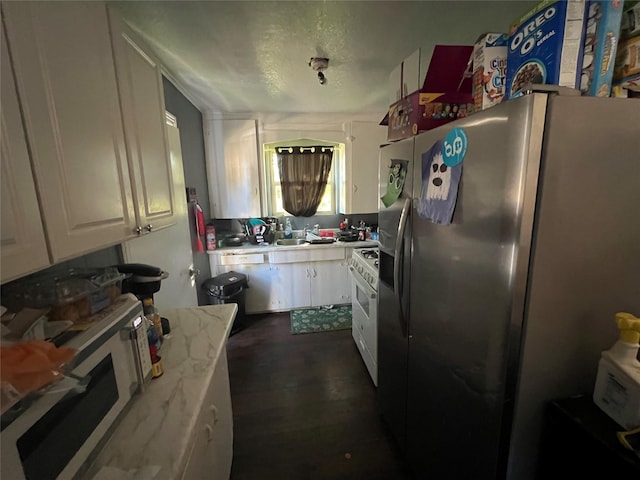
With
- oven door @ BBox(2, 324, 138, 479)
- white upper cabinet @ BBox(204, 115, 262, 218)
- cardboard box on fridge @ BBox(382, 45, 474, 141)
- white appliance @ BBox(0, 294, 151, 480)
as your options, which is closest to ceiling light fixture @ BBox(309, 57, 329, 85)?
cardboard box on fridge @ BBox(382, 45, 474, 141)

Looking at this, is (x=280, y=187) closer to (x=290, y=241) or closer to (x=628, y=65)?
(x=290, y=241)

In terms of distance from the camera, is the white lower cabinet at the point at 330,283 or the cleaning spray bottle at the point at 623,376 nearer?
the cleaning spray bottle at the point at 623,376

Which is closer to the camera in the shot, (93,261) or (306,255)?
(93,261)

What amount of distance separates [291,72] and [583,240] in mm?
2133

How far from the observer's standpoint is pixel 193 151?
9.25 ft

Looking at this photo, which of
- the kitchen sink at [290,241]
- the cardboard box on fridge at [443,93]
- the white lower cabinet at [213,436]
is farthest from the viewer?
the kitchen sink at [290,241]

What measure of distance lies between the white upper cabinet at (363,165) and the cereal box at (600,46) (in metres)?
2.83

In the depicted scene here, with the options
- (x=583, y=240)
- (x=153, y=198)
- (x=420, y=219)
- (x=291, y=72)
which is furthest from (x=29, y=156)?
(x=291, y=72)

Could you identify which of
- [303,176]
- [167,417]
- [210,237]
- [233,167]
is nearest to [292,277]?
[210,237]

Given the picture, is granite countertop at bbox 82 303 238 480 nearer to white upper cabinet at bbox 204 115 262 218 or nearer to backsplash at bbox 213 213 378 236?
white upper cabinet at bbox 204 115 262 218

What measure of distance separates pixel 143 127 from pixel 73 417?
107 centimetres

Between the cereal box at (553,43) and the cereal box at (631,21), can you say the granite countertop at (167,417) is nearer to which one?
the cereal box at (553,43)

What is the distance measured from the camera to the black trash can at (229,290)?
2.81 m

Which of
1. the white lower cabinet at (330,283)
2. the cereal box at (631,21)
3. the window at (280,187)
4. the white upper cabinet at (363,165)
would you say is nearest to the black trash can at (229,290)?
the white lower cabinet at (330,283)
